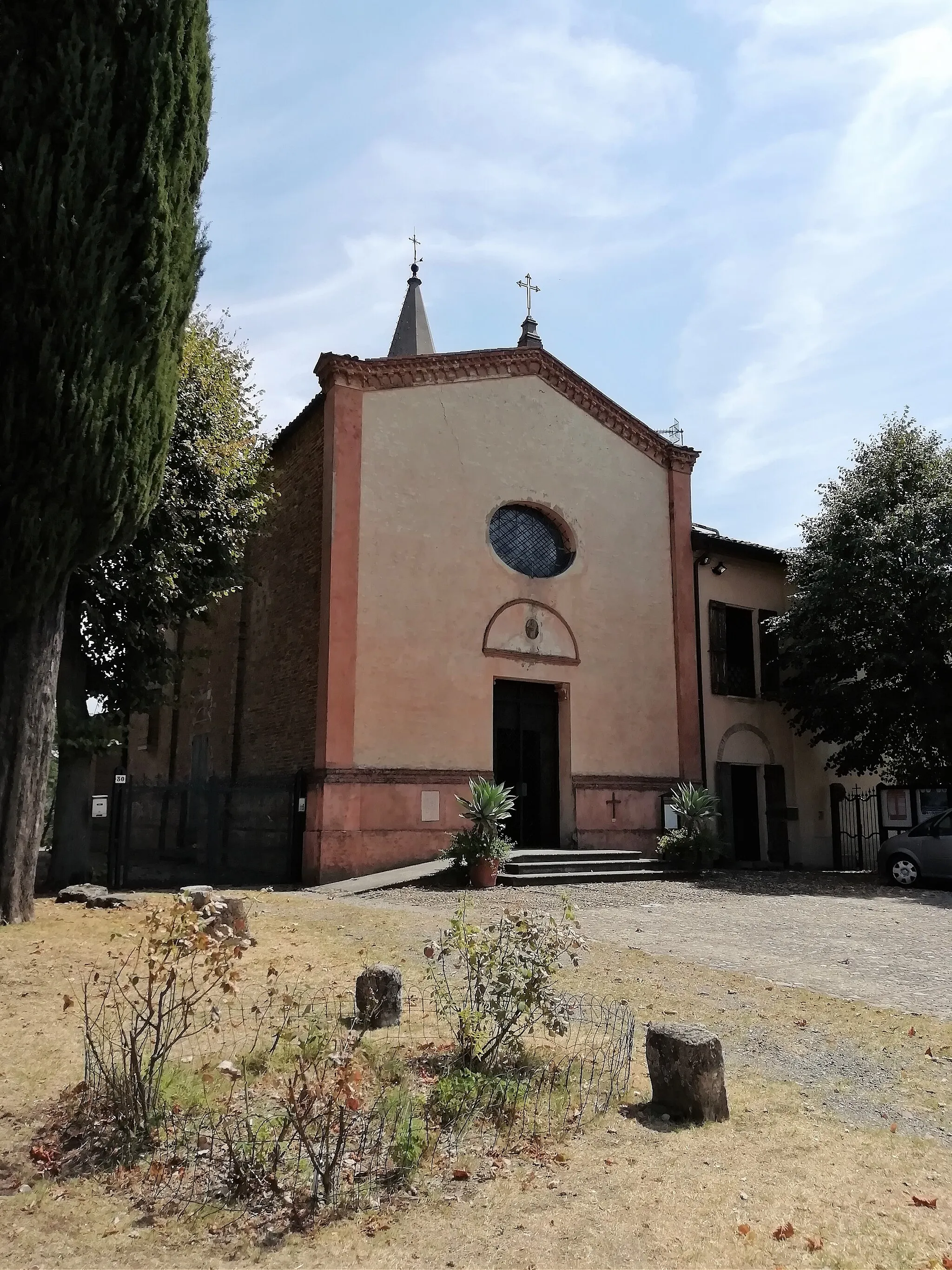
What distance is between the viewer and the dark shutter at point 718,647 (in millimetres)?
19641

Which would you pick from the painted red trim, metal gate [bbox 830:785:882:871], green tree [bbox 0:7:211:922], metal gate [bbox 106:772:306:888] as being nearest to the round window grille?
the painted red trim

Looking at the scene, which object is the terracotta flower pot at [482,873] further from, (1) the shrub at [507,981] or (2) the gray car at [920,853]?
(1) the shrub at [507,981]

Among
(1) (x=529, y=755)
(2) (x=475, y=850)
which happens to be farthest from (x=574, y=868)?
(1) (x=529, y=755)

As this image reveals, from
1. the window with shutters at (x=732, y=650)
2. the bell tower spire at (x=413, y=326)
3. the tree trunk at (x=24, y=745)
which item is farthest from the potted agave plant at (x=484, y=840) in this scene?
the bell tower spire at (x=413, y=326)

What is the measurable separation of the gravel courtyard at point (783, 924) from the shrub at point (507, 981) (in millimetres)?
2234

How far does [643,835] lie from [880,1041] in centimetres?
1197

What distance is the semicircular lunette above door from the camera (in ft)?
55.1

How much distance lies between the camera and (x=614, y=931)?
9.80m

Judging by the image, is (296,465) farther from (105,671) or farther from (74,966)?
(74,966)

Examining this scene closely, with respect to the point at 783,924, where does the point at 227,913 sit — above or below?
above

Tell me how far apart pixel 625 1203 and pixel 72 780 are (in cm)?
1157

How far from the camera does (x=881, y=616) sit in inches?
666

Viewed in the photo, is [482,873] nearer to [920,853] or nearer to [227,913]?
[227,913]

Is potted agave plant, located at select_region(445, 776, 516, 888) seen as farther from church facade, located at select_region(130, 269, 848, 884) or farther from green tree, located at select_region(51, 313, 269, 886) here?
green tree, located at select_region(51, 313, 269, 886)
